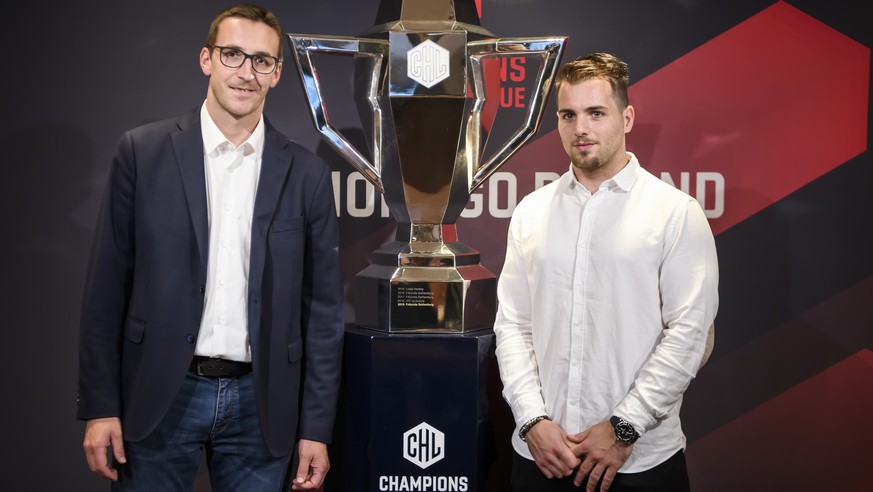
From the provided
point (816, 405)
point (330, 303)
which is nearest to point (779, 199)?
point (816, 405)

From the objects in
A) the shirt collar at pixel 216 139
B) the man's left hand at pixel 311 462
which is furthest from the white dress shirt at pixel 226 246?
the man's left hand at pixel 311 462

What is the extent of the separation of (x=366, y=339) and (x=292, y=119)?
98 cm

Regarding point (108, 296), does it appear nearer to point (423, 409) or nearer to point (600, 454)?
point (423, 409)

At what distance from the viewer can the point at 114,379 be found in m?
1.59

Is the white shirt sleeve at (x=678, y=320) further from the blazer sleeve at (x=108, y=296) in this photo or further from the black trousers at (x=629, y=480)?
the blazer sleeve at (x=108, y=296)

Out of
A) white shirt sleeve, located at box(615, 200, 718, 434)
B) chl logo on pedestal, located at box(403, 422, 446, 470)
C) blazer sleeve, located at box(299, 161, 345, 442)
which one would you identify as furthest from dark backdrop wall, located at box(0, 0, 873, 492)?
white shirt sleeve, located at box(615, 200, 718, 434)

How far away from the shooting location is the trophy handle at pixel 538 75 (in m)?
1.81

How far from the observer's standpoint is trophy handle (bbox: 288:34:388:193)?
1801mm

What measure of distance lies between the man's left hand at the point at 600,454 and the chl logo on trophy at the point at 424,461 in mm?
307

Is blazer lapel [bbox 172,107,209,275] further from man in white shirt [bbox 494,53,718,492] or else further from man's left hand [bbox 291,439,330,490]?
man in white shirt [bbox 494,53,718,492]

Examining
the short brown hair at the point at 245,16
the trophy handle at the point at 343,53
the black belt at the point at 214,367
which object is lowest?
the black belt at the point at 214,367

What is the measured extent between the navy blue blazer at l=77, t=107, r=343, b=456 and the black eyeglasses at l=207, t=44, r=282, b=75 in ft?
0.48

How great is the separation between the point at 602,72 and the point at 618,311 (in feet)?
1.58

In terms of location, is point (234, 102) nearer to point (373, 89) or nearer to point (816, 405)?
point (373, 89)
